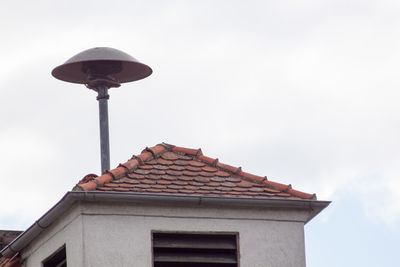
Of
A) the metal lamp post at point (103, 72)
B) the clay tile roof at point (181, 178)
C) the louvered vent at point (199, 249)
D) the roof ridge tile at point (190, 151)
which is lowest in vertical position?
the louvered vent at point (199, 249)

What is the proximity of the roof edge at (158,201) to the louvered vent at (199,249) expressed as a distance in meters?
0.50

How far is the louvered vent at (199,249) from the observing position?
69.0 ft

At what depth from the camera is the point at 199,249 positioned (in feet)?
69.7

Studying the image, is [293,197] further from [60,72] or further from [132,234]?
[60,72]

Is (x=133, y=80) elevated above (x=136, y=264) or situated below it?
above

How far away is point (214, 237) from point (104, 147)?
4.39 meters

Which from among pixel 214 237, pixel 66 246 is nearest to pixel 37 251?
pixel 66 246

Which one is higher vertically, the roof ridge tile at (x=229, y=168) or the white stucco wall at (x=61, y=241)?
the roof ridge tile at (x=229, y=168)

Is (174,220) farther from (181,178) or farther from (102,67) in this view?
(102,67)

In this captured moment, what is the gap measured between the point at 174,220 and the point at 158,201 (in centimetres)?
37

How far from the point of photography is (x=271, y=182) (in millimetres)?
21922

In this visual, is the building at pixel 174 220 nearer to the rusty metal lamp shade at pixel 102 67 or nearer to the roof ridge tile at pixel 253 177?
the roof ridge tile at pixel 253 177

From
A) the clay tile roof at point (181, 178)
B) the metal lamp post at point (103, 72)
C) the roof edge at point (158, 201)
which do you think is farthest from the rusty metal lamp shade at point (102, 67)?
the roof edge at point (158, 201)

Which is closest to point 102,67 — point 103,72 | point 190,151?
point 103,72
